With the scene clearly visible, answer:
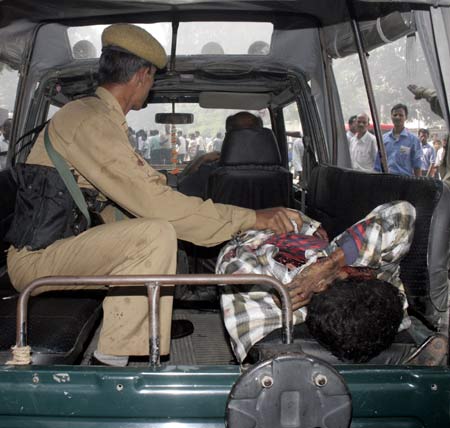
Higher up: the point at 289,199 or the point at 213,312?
the point at 289,199

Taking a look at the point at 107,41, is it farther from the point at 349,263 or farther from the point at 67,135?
the point at 349,263

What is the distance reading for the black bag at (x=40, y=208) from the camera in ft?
8.41

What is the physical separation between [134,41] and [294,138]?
8.07 feet

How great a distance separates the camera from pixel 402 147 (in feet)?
15.5

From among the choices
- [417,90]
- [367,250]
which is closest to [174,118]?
[417,90]

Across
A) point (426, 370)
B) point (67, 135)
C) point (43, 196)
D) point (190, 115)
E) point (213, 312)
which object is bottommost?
point (213, 312)

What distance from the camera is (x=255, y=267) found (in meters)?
2.50

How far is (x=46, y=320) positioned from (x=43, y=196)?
593mm

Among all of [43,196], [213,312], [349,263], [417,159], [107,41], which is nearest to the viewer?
[349,263]

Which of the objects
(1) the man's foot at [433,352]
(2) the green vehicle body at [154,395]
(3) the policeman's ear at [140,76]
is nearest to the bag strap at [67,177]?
(3) the policeman's ear at [140,76]

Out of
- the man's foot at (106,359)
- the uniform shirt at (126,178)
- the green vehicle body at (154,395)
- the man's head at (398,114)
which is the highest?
the man's head at (398,114)

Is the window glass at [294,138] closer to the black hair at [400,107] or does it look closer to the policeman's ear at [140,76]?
the black hair at [400,107]

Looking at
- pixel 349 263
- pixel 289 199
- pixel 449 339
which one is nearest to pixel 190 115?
pixel 289 199

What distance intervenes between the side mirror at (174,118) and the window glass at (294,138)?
846mm
